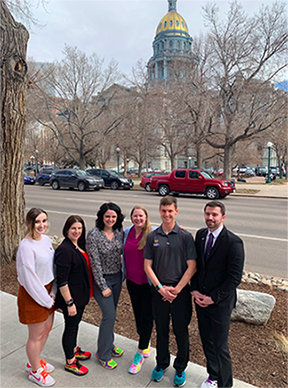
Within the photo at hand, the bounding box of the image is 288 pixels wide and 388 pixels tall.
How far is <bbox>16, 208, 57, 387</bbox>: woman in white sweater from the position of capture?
254 cm

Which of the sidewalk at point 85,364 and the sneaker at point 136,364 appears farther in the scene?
the sneaker at point 136,364

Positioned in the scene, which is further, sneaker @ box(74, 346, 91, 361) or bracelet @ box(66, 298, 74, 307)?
sneaker @ box(74, 346, 91, 361)

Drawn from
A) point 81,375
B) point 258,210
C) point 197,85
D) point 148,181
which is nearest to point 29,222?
point 81,375

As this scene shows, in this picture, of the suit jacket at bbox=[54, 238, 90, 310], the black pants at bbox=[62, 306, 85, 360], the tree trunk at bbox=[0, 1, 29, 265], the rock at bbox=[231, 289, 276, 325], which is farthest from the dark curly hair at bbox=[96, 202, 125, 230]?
the tree trunk at bbox=[0, 1, 29, 265]

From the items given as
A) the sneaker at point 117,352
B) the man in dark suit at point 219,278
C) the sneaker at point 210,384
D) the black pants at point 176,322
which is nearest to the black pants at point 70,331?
the sneaker at point 117,352

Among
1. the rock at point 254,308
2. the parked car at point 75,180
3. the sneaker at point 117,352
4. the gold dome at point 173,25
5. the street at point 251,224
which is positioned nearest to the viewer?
the sneaker at point 117,352

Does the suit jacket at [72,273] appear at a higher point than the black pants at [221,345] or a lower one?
higher

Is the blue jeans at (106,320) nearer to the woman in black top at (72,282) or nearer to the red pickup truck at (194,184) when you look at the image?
the woman in black top at (72,282)

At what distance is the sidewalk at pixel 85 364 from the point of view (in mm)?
2744

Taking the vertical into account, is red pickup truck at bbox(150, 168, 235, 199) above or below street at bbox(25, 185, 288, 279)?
above

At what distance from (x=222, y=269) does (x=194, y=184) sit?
1629 cm

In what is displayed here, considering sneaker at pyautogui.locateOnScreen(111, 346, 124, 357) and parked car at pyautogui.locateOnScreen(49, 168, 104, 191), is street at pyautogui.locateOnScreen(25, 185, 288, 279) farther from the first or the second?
parked car at pyautogui.locateOnScreen(49, 168, 104, 191)

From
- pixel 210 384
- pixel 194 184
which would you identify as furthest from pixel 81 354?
pixel 194 184

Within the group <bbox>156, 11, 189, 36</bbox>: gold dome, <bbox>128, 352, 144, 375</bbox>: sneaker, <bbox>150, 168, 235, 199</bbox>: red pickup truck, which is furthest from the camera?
<bbox>156, 11, 189, 36</bbox>: gold dome
